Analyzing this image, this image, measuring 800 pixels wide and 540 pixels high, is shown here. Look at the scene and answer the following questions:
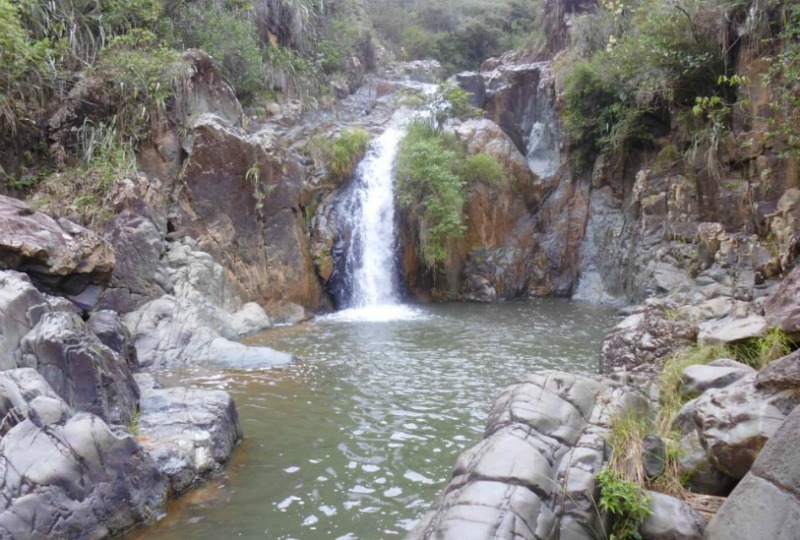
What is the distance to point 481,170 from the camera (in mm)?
15844

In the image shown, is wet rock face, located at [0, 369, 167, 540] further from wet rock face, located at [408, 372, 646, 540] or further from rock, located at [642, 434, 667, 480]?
rock, located at [642, 434, 667, 480]

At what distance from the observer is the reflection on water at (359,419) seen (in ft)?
14.3

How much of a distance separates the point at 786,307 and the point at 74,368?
6239 mm

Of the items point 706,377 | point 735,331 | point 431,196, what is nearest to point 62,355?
point 706,377

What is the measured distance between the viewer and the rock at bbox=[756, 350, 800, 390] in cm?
391

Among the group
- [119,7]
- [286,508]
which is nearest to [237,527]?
[286,508]

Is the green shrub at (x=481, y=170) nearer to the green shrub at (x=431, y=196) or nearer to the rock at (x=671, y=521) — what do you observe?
the green shrub at (x=431, y=196)

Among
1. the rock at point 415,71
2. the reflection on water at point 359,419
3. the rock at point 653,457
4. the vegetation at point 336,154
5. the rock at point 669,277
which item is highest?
the rock at point 415,71

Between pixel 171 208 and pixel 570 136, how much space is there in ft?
35.1

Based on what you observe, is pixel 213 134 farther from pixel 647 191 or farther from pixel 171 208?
pixel 647 191

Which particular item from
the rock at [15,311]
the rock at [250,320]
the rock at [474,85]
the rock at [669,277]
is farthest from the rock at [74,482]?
the rock at [474,85]

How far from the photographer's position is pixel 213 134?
1218 cm

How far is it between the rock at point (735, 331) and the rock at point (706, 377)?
761mm

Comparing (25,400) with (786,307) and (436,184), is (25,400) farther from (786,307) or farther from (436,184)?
(436,184)
